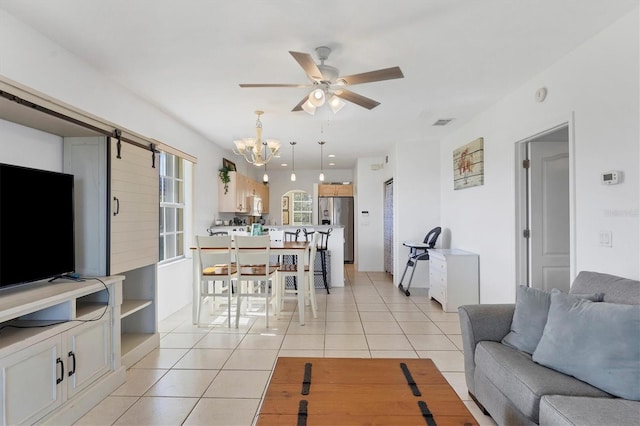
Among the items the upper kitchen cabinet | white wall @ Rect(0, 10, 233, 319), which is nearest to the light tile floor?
white wall @ Rect(0, 10, 233, 319)

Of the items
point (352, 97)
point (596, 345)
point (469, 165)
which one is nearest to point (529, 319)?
point (596, 345)

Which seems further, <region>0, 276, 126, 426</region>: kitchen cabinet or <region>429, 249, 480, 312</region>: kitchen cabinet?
<region>429, 249, 480, 312</region>: kitchen cabinet

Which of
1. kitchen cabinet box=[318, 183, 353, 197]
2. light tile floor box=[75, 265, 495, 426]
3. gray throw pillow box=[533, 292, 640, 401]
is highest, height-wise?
kitchen cabinet box=[318, 183, 353, 197]

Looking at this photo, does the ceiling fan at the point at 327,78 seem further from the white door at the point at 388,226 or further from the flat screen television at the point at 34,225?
the white door at the point at 388,226

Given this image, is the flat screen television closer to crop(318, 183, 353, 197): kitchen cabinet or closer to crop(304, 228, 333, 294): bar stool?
crop(304, 228, 333, 294): bar stool

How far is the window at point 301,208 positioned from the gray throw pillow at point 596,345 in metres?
8.06

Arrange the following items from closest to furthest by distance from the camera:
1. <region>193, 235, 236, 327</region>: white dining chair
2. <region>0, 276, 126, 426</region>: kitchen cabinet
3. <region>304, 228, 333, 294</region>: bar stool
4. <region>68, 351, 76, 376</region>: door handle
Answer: <region>0, 276, 126, 426</region>: kitchen cabinet
<region>68, 351, 76, 376</region>: door handle
<region>193, 235, 236, 327</region>: white dining chair
<region>304, 228, 333, 294</region>: bar stool

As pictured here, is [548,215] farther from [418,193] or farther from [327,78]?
[327,78]

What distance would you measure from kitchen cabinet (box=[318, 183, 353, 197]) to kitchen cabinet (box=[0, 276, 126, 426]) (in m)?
6.89

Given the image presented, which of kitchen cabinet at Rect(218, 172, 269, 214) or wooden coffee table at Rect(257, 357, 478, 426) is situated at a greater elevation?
kitchen cabinet at Rect(218, 172, 269, 214)

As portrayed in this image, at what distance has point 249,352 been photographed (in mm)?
3158

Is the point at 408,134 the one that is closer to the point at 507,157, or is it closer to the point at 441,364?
the point at 507,157

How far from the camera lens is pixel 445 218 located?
568 centimetres

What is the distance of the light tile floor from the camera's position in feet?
7.31
